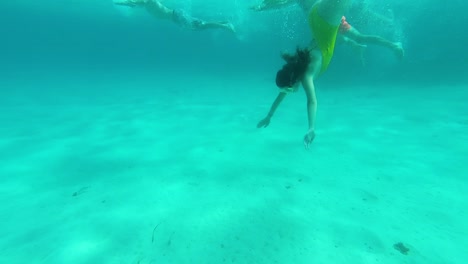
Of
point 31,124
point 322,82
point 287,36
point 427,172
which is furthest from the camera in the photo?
point 287,36

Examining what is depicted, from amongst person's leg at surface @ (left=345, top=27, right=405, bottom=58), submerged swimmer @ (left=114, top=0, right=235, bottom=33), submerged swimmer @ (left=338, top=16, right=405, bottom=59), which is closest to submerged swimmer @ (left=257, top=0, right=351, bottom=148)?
submerged swimmer @ (left=338, top=16, right=405, bottom=59)

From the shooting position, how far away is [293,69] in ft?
13.1

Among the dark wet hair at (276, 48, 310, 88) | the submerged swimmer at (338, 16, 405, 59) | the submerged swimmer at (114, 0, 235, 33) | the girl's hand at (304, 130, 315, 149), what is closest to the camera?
the girl's hand at (304, 130, 315, 149)

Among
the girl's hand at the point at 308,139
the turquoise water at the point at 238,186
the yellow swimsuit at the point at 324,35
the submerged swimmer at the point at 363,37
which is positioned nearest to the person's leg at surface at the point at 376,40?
the submerged swimmer at the point at 363,37

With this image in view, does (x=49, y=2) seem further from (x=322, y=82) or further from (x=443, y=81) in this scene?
(x=443, y=81)

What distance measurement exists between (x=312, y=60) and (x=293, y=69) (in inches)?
21.4

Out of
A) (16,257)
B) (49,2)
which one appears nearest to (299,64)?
(16,257)

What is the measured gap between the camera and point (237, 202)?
516cm

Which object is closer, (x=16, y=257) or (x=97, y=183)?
(x=16, y=257)

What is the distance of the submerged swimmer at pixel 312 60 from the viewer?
13.1 ft

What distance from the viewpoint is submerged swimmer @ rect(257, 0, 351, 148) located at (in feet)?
13.1

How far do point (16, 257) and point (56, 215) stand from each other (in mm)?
1083

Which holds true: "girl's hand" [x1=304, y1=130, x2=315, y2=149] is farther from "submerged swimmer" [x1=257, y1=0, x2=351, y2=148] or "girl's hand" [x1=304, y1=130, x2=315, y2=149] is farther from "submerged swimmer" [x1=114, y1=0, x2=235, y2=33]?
"submerged swimmer" [x1=114, y1=0, x2=235, y2=33]

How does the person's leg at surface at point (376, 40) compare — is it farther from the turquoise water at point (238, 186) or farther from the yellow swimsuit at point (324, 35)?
the yellow swimsuit at point (324, 35)
